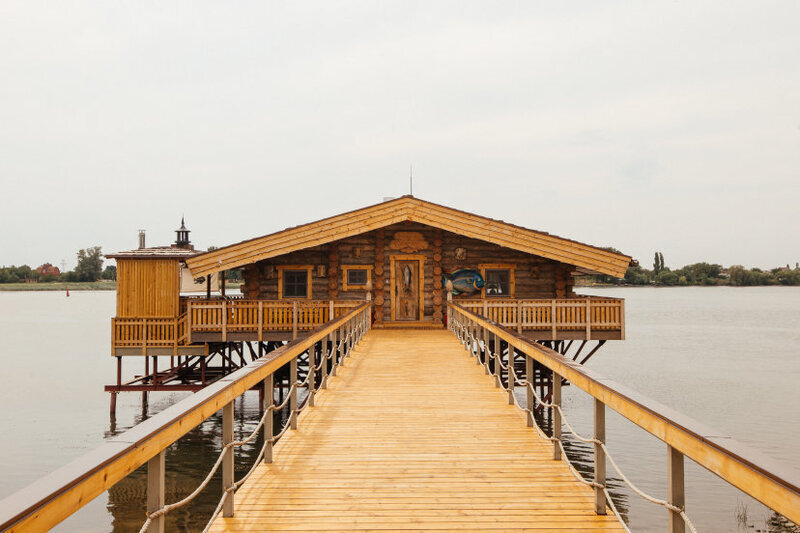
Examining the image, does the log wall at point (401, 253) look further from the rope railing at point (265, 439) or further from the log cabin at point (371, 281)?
the rope railing at point (265, 439)

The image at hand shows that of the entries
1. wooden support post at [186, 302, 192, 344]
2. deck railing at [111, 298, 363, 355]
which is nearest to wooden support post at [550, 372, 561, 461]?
deck railing at [111, 298, 363, 355]

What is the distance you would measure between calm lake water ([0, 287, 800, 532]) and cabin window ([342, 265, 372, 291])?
6.19 metres

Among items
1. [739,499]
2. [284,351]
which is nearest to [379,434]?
[284,351]

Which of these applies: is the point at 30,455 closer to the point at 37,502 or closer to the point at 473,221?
the point at 473,221

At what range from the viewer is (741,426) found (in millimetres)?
24359

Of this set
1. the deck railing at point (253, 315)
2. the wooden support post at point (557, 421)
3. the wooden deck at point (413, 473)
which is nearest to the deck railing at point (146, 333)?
the deck railing at point (253, 315)

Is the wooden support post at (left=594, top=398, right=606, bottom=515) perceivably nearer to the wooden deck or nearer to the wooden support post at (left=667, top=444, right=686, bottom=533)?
the wooden deck

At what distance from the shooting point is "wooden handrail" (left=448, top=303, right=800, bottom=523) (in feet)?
7.33

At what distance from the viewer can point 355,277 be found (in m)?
21.3

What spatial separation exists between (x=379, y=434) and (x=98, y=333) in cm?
7017

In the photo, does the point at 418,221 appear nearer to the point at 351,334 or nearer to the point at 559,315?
the point at 559,315

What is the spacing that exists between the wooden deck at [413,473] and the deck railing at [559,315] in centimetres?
890

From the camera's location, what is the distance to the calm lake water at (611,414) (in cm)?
1466

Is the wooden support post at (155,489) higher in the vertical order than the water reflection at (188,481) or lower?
higher
